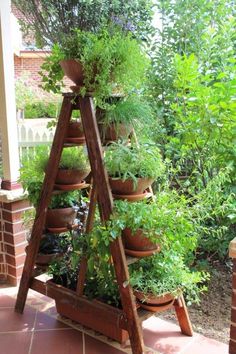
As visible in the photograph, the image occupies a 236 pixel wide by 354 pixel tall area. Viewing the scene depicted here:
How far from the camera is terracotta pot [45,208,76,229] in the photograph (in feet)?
7.25

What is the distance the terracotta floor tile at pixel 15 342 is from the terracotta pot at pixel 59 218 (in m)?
0.63

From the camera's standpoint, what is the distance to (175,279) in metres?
1.93

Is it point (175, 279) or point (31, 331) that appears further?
point (31, 331)

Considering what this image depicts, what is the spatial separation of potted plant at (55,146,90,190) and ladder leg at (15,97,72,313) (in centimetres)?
6

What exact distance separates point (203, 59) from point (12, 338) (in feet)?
7.13

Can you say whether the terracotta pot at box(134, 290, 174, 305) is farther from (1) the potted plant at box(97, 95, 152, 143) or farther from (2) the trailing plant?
(1) the potted plant at box(97, 95, 152, 143)

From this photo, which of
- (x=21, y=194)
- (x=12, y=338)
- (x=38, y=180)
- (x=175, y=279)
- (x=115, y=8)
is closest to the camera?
(x=175, y=279)

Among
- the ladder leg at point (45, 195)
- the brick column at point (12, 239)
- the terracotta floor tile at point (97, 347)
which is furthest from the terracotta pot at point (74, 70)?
the terracotta floor tile at point (97, 347)

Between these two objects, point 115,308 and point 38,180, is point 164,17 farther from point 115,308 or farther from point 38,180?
point 115,308

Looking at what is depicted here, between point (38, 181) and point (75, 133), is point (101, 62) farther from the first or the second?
point (38, 181)

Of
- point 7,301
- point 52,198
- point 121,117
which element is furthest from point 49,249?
point 121,117

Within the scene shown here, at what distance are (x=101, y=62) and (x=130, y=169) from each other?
52cm

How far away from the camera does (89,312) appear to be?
200 cm

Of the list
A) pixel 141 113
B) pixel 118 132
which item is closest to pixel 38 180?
pixel 118 132
